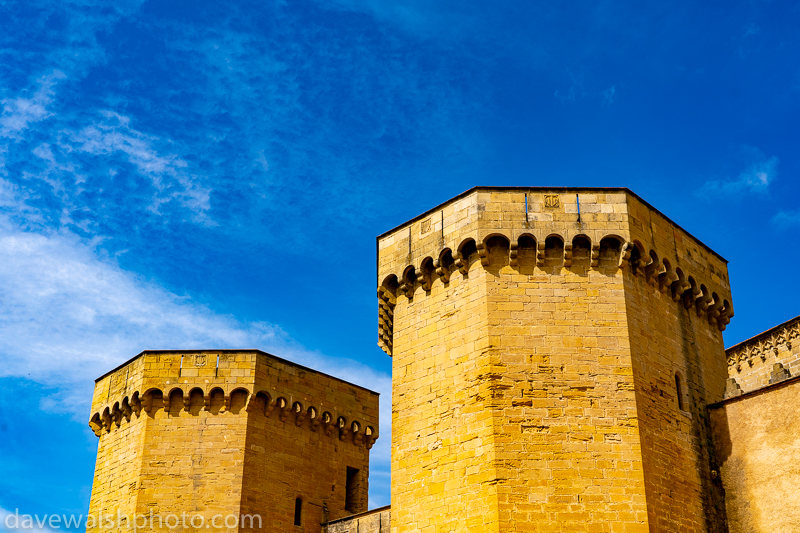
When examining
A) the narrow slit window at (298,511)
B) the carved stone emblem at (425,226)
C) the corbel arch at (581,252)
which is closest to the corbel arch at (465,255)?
the carved stone emblem at (425,226)

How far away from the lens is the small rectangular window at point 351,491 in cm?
2241

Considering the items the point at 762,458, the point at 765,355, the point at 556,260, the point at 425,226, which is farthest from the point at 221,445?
the point at 765,355

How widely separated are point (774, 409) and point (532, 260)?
492cm

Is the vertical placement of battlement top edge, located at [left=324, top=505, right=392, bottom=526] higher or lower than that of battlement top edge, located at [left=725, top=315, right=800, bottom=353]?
lower

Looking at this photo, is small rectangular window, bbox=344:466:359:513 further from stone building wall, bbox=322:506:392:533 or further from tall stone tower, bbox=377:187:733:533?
tall stone tower, bbox=377:187:733:533

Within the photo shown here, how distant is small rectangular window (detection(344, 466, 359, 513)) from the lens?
22406 mm

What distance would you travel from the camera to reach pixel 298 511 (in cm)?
2083

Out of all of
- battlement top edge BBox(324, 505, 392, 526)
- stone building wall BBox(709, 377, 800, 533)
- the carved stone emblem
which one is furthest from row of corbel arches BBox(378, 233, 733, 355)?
battlement top edge BBox(324, 505, 392, 526)

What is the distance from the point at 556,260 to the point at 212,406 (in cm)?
983

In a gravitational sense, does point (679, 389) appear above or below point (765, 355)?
below

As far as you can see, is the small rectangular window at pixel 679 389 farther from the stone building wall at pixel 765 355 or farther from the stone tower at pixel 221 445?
the stone tower at pixel 221 445

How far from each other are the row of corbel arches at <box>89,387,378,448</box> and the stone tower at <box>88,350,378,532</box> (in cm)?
3

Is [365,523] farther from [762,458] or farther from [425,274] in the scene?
[762,458]

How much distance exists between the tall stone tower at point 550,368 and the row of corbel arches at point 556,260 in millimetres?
28
